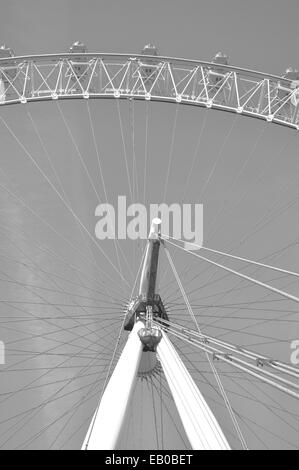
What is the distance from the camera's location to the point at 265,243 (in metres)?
30.5

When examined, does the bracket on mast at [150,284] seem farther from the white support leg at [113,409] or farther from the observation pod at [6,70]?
the observation pod at [6,70]

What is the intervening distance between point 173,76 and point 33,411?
19197mm

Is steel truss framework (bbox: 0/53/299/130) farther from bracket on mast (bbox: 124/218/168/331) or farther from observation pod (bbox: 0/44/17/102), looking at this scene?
bracket on mast (bbox: 124/218/168/331)

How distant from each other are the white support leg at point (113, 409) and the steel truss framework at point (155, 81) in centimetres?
1998

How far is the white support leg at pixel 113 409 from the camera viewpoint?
9039 mm

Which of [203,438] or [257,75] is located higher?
[257,75]

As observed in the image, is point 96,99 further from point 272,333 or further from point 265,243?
point 272,333

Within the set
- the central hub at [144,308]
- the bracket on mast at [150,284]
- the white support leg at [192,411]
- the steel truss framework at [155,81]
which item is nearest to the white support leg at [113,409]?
the white support leg at [192,411]

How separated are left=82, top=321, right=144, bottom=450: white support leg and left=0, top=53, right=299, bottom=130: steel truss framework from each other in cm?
1998

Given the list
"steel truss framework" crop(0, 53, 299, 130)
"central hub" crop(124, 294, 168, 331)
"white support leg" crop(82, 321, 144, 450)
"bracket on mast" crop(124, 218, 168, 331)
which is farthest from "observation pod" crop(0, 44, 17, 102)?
"white support leg" crop(82, 321, 144, 450)

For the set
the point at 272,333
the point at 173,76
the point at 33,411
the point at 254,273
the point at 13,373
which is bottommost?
the point at 33,411

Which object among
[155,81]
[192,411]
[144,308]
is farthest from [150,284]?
[155,81]

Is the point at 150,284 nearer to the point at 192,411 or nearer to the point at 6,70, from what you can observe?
the point at 192,411
